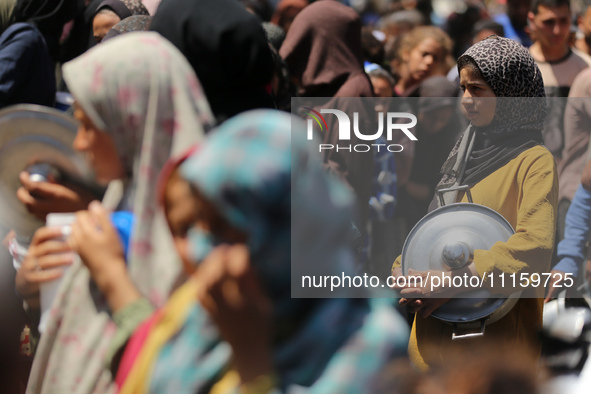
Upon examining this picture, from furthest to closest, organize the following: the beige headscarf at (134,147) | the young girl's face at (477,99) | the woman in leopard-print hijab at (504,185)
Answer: the young girl's face at (477,99)
the woman in leopard-print hijab at (504,185)
the beige headscarf at (134,147)

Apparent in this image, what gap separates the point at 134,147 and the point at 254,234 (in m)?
0.73

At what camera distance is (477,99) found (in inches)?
101

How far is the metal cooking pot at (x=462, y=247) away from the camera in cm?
247

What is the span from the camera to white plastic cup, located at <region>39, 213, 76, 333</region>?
1.93 m

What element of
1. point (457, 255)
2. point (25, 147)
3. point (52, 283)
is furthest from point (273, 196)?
point (457, 255)

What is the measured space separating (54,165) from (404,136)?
1644 millimetres

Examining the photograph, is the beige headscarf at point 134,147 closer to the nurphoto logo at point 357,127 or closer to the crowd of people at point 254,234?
the crowd of people at point 254,234

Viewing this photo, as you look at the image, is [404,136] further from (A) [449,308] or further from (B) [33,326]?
(B) [33,326]

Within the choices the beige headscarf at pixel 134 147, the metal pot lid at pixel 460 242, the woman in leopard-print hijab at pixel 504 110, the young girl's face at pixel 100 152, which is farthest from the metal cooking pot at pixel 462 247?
the young girl's face at pixel 100 152

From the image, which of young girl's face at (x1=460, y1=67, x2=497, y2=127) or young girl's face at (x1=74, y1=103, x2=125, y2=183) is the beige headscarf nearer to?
young girl's face at (x1=74, y1=103, x2=125, y2=183)

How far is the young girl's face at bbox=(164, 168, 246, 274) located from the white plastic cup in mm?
421

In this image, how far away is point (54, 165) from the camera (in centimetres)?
213

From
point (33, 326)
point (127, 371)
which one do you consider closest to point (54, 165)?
point (33, 326)

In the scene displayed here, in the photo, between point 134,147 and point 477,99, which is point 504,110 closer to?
point 477,99
